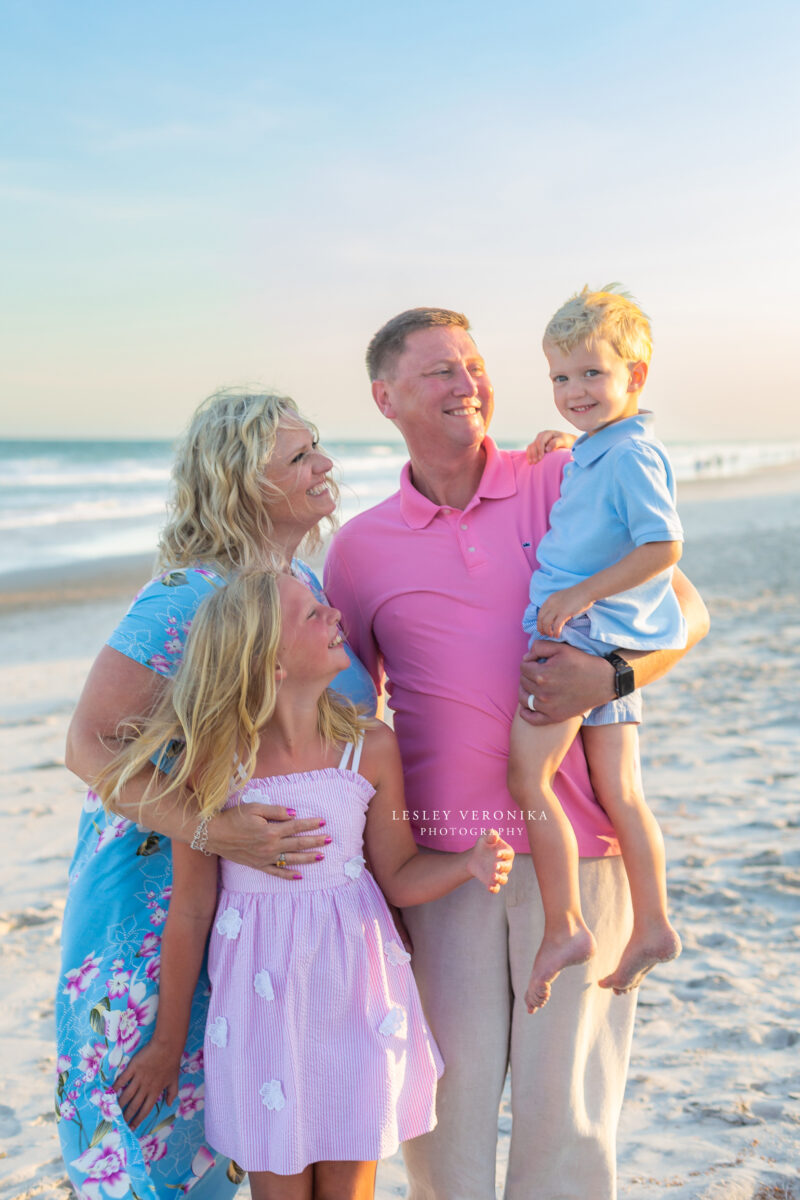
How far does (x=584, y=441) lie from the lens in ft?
9.12

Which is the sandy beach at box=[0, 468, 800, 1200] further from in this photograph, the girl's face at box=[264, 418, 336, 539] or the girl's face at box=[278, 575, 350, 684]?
the girl's face at box=[264, 418, 336, 539]

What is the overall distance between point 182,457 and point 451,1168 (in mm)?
1959

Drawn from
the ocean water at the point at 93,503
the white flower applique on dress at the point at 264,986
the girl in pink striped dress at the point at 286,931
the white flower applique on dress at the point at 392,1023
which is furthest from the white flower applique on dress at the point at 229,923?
the ocean water at the point at 93,503

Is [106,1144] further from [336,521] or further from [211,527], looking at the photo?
[336,521]

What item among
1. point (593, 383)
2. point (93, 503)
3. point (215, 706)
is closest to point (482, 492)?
point (593, 383)

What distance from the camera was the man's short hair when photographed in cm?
302

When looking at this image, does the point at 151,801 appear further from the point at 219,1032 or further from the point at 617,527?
the point at 617,527

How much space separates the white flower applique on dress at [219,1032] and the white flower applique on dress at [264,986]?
113mm

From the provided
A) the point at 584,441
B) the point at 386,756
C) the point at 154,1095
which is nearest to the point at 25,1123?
the point at 154,1095

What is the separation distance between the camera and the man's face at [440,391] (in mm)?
2902

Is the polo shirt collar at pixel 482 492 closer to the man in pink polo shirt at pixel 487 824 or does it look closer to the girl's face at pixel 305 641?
the man in pink polo shirt at pixel 487 824

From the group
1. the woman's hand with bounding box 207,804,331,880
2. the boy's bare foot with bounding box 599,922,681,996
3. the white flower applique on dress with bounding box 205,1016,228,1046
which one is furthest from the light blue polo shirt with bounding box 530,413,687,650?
the white flower applique on dress with bounding box 205,1016,228,1046

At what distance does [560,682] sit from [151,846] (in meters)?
1.06

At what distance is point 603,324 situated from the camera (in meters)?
2.66
